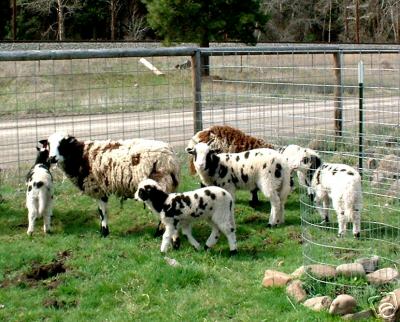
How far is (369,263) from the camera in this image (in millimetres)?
7320

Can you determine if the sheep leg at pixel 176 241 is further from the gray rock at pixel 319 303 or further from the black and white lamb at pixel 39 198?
the gray rock at pixel 319 303

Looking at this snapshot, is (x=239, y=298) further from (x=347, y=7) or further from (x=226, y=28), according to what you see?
(x=347, y=7)

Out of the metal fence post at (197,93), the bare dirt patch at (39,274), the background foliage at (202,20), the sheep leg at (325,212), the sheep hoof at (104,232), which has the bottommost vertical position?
the bare dirt patch at (39,274)

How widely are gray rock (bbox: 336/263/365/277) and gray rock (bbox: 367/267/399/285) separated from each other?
0.09m

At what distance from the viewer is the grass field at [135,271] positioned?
6.98m

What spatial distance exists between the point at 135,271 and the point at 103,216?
2005 mm

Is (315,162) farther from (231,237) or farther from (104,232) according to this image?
(104,232)

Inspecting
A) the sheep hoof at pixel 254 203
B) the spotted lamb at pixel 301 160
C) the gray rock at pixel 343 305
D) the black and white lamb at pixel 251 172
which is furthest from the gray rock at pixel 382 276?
the sheep hoof at pixel 254 203

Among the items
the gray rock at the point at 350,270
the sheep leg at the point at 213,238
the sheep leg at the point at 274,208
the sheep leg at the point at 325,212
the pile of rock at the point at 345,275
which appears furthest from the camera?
the sheep leg at the point at 274,208

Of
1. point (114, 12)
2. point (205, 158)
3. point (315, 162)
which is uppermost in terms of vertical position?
point (114, 12)

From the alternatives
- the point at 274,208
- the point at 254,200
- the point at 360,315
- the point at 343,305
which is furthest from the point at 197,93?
the point at 360,315

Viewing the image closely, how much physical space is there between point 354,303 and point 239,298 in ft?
3.65

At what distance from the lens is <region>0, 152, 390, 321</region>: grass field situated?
275 inches

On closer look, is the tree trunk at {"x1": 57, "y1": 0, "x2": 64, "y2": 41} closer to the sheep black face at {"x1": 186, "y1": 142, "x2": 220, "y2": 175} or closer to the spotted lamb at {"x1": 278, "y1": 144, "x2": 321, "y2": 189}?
the spotted lamb at {"x1": 278, "y1": 144, "x2": 321, "y2": 189}
